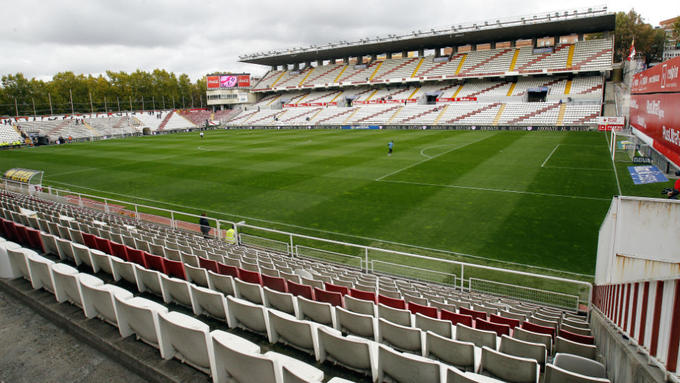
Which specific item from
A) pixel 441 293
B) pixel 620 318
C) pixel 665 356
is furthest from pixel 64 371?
pixel 441 293

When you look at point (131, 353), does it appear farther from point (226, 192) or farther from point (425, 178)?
point (425, 178)

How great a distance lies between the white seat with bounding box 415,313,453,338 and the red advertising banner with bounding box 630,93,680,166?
58.1 feet

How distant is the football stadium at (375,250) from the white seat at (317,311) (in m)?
0.03

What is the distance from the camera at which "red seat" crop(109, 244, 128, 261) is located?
812cm

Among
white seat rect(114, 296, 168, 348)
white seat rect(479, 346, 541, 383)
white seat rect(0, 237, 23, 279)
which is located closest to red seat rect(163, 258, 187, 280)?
white seat rect(0, 237, 23, 279)

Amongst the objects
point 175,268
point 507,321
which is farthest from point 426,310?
point 175,268

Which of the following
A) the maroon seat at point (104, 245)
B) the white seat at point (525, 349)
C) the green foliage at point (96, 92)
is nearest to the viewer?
the white seat at point (525, 349)

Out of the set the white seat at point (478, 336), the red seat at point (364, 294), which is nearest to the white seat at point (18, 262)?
the red seat at point (364, 294)

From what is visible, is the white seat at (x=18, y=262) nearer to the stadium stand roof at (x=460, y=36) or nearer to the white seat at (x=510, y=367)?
the white seat at (x=510, y=367)

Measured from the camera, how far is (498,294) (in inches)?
389

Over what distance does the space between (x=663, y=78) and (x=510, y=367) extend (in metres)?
22.7

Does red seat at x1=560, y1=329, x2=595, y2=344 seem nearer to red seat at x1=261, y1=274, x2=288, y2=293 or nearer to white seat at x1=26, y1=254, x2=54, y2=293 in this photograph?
red seat at x1=261, y1=274, x2=288, y2=293

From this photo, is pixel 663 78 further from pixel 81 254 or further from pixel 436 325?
pixel 81 254

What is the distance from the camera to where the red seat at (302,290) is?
6.30 meters
